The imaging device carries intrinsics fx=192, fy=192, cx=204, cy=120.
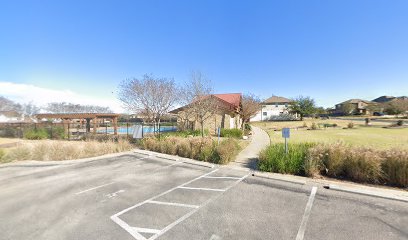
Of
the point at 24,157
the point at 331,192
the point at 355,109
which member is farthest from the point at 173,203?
the point at 355,109

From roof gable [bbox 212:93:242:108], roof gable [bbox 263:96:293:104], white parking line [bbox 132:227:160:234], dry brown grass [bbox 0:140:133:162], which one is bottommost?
white parking line [bbox 132:227:160:234]

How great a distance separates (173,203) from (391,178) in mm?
7515

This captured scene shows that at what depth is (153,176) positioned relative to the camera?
27.4ft

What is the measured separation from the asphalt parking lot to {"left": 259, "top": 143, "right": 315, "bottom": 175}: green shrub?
48.0 inches

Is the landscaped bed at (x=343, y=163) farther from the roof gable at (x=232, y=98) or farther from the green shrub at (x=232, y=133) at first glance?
the roof gable at (x=232, y=98)

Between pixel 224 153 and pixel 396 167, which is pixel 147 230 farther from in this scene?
pixel 396 167

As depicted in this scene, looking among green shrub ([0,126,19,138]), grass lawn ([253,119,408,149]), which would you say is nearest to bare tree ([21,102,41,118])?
green shrub ([0,126,19,138])

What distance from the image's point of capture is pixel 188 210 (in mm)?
5133

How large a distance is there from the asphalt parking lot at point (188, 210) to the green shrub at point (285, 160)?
1.22m

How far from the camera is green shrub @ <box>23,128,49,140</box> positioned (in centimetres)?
2255

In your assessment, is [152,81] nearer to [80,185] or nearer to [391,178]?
[80,185]

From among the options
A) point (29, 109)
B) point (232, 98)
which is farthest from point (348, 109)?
→ point (29, 109)

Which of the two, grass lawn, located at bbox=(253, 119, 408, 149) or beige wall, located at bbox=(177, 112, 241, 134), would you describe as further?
beige wall, located at bbox=(177, 112, 241, 134)

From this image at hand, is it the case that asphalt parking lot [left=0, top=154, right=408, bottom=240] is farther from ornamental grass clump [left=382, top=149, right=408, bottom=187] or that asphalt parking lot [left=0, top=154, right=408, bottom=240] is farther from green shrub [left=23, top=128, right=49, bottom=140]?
green shrub [left=23, top=128, right=49, bottom=140]
